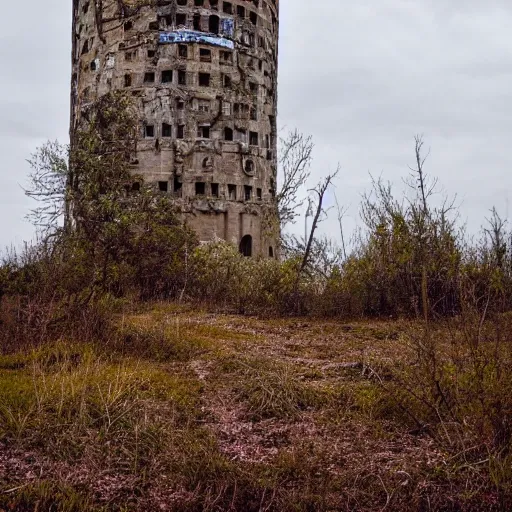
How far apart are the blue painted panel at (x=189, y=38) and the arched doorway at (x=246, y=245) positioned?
9.30 metres

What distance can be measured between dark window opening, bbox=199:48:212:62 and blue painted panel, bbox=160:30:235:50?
0.38m

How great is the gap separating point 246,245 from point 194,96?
25.0 feet

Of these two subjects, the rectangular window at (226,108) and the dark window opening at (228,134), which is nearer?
the rectangular window at (226,108)

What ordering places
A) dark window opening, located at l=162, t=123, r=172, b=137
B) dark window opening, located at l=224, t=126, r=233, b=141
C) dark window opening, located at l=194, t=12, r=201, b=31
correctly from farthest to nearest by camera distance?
1. dark window opening, located at l=224, t=126, r=233, b=141
2. dark window opening, located at l=194, t=12, r=201, b=31
3. dark window opening, located at l=162, t=123, r=172, b=137

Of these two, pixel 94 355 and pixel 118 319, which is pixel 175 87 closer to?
pixel 118 319

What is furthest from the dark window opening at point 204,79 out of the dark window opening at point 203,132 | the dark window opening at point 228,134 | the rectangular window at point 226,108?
the dark window opening at point 228,134

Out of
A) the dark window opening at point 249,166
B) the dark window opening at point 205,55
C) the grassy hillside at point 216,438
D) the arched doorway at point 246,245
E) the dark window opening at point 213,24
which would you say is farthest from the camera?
the arched doorway at point 246,245

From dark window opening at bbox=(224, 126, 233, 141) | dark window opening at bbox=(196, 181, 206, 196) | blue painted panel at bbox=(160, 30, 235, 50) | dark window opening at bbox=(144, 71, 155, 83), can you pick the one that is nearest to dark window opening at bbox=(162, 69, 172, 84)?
dark window opening at bbox=(144, 71, 155, 83)

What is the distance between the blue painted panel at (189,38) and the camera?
96.2 ft

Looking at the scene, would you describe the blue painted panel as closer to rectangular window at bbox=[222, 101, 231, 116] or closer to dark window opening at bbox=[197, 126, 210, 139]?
rectangular window at bbox=[222, 101, 231, 116]

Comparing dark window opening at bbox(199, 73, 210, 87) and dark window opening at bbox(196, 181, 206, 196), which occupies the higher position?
dark window opening at bbox(199, 73, 210, 87)

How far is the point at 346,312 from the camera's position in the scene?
496 inches

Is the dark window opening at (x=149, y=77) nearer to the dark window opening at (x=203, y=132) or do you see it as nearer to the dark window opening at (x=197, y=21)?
the dark window opening at (x=197, y=21)

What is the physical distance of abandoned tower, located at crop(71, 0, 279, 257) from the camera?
1139 inches
